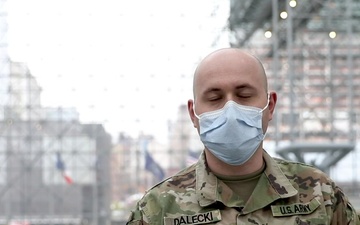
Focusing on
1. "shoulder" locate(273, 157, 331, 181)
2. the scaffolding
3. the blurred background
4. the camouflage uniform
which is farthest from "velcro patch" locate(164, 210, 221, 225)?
the blurred background

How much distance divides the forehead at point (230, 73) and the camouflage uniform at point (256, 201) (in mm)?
132

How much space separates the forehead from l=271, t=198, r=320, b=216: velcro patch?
0.56ft

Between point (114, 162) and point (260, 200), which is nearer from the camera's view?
point (260, 200)

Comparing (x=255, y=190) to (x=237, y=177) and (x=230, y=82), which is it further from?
(x=230, y=82)

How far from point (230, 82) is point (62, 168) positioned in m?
11.7

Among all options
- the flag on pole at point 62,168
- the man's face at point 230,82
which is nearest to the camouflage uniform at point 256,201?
the man's face at point 230,82

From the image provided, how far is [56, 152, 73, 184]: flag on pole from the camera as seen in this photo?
1257cm

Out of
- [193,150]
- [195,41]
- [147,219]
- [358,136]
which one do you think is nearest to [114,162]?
[193,150]

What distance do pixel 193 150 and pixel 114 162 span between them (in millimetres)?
1335

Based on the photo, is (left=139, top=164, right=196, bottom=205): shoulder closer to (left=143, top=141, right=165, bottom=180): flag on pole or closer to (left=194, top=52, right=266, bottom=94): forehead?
(left=194, top=52, right=266, bottom=94): forehead

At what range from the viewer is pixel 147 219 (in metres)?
1.12

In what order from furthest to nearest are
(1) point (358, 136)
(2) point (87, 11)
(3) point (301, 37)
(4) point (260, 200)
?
(1) point (358, 136) < (2) point (87, 11) < (3) point (301, 37) < (4) point (260, 200)

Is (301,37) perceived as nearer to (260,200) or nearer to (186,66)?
(186,66)

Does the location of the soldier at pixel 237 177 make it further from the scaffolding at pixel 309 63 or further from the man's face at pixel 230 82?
the scaffolding at pixel 309 63
